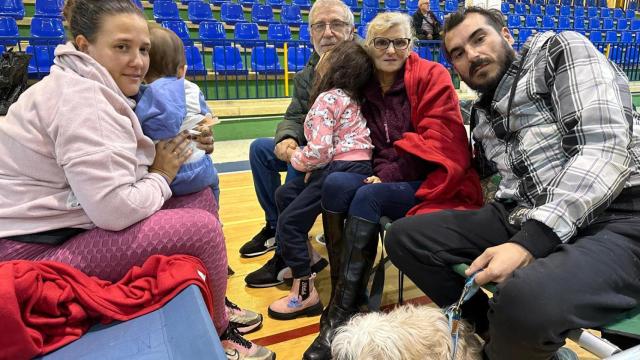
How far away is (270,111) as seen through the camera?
5.91 metres

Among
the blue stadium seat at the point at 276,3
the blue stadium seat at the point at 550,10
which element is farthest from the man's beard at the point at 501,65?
the blue stadium seat at the point at 550,10

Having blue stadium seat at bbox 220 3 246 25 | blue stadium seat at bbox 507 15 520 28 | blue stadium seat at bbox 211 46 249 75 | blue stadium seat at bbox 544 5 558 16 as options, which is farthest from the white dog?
blue stadium seat at bbox 544 5 558 16

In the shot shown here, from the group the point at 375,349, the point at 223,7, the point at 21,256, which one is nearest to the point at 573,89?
the point at 375,349

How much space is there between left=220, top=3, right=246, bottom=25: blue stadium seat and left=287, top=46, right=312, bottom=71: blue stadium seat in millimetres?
1515

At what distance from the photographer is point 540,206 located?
1.12m

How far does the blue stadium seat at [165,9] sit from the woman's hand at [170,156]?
6556 mm

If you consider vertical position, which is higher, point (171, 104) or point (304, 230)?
point (171, 104)

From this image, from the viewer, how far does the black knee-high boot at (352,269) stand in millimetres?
1556

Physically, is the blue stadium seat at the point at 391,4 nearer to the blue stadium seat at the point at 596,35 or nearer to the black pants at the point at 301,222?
the blue stadium seat at the point at 596,35

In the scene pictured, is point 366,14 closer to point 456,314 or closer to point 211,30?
point 211,30

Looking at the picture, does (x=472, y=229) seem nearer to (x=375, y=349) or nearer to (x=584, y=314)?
(x=584, y=314)

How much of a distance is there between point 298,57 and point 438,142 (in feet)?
18.0

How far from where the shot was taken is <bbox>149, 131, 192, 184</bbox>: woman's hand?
128 cm

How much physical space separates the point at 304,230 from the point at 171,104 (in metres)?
0.84
